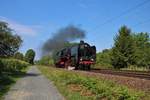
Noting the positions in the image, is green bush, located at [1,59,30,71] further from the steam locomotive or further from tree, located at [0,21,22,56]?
the steam locomotive

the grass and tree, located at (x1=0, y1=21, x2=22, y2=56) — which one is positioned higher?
tree, located at (x1=0, y1=21, x2=22, y2=56)

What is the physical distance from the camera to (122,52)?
6334 centimetres

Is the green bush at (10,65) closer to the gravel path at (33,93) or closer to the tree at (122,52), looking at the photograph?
the tree at (122,52)

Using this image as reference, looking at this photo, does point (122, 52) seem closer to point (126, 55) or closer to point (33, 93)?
point (126, 55)

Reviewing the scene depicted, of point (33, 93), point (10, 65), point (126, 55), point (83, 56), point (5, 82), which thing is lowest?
point (33, 93)

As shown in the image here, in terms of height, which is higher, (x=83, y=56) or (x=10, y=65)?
(x=83, y=56)

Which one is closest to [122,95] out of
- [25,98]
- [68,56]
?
[25,98]

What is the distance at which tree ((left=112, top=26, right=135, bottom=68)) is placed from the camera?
6222 centimetres

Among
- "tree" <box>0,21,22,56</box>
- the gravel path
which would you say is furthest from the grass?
"tree" <box>0,21,22,56</box>

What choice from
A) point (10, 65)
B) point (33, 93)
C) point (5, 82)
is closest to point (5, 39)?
point (10, 65)

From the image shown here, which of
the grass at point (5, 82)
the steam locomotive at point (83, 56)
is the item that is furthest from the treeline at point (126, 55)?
the grass at point (5, 82)

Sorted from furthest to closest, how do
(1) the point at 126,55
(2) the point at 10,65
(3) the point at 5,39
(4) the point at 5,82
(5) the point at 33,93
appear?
1. (1) the point at 126,55
2. (2) the point at 10,65
3. (3) the point at 5,39
4. (4) the point at 5,82
5. (5) the point at 33,93

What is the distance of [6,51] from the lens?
1658 inches

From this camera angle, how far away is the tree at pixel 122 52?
204ft
